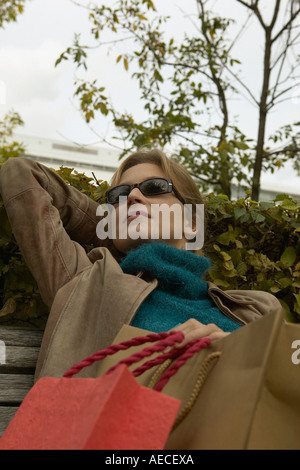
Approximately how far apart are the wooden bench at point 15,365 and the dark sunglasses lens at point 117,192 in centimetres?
71

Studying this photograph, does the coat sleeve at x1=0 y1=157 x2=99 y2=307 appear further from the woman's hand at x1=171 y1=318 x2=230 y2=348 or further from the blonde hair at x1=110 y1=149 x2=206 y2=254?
the woman's hand at x1=171 y1=318 x2=230 y2=348

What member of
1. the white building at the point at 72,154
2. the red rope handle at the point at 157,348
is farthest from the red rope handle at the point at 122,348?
the white building at the point at 72,154

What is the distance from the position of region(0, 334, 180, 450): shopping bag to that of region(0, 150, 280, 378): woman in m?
0.48

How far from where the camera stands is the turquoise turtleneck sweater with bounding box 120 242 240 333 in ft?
5.84

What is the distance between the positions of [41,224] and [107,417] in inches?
50.3

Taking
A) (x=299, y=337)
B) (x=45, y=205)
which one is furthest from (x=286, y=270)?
(x=299, y=337)

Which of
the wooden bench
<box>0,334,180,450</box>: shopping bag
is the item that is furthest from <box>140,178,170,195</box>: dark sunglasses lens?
<box>0,334,180,450</box>: shopping bag

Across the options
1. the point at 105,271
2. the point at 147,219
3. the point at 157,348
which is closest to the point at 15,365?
the point at 105,271

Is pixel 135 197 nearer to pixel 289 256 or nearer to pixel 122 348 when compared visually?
pixel 289 256

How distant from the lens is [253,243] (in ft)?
9.08

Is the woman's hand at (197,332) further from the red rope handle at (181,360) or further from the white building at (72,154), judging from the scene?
the white building at (72,154)

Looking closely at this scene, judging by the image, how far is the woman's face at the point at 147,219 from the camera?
2.12m

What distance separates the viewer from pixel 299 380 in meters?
0.92

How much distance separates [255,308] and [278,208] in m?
0.88
